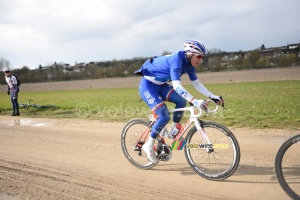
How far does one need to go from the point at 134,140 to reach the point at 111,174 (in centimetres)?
91

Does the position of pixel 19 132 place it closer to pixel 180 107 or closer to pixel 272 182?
pixel 180 107

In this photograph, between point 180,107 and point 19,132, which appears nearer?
point 180,107

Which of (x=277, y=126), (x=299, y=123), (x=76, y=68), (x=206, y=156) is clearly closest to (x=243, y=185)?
(x=206, y=156)

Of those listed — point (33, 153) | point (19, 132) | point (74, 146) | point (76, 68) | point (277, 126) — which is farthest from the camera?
point (76, 68)

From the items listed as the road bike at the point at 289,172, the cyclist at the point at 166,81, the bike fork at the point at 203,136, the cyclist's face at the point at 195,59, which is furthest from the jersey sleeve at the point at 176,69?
the road bike at the point at 289,172

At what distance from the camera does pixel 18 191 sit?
4523mm

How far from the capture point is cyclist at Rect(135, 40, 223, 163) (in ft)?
15.0

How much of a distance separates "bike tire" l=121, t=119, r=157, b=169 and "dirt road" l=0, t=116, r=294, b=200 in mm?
170

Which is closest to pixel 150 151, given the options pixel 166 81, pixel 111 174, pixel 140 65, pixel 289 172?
pixel 111 174

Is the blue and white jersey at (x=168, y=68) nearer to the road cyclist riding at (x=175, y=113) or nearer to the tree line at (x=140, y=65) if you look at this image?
the road cyclist riding at (x=175, y=113)

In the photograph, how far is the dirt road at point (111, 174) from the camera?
4.24 m

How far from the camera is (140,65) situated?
199ft

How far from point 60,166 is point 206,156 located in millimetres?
3108

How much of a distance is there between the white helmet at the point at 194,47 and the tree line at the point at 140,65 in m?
47.1
